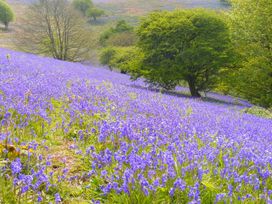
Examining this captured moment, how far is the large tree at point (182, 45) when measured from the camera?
19.0m

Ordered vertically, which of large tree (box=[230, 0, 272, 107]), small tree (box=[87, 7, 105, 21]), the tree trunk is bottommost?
small tree (box=[87, 7, 105, 21])

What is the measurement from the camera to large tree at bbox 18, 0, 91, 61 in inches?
1358

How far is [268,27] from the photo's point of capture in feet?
65.5

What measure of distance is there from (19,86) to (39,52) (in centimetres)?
3159

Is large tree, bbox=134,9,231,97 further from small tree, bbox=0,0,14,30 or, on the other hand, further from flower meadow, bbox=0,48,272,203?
small tree, bbox=0,0,14,30

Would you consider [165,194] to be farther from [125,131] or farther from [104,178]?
[125,131]

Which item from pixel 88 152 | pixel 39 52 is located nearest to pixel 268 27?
pixel 88 152

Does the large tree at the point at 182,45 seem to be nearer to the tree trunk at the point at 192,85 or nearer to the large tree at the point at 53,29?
the tree trunk at the point at 192,85

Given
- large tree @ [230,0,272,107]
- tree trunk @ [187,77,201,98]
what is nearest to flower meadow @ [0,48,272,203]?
tree trunk @ [187,77,201,98]

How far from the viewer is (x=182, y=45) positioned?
63.4 feet

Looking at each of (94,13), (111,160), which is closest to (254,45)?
(111,160)

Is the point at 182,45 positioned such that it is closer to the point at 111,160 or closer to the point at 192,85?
the point at 192,85

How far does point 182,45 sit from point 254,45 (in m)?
4.74

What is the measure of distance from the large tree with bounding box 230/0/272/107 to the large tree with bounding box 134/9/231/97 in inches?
50.5
